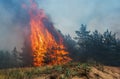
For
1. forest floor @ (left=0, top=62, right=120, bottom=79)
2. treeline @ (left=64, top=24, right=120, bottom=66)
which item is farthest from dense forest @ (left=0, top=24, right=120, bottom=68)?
forest floor @ (left=0, top=62, right=120, bottom=79)

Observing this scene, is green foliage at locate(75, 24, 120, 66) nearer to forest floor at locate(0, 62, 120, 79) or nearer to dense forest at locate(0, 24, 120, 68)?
dense forest at locate(0, 24, 120, 68)

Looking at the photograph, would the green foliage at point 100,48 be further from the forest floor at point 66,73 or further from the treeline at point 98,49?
the forest floor at point 66,73

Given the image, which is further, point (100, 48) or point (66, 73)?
point (100, 48)

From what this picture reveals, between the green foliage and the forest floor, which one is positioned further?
the green foliage

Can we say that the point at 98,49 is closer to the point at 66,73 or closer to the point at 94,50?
the point at 94,50

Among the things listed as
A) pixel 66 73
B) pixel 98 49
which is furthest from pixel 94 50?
pixel 66 73

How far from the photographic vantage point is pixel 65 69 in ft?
62.0

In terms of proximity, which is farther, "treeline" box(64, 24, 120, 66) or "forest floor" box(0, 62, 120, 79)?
"treeline" box(64, 24, 120, 66)

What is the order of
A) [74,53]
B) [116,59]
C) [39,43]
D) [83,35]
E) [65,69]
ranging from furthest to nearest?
[83,35] < [74,53] < [116,59] < [39,43] < [65,69]

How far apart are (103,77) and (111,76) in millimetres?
1361

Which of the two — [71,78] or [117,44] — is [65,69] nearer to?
[71,78]

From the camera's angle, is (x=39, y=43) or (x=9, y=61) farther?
(x=9, y=61)

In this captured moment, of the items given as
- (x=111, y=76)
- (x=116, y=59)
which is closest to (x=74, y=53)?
(x=116, y=59)

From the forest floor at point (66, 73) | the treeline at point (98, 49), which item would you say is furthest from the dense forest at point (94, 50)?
the forest floor at point (66, 73)
